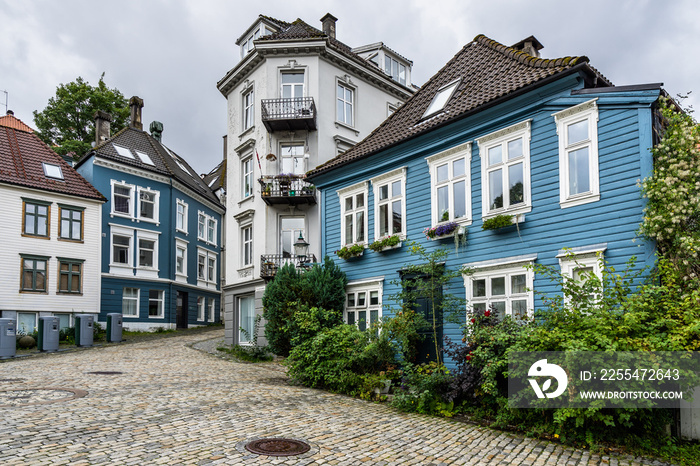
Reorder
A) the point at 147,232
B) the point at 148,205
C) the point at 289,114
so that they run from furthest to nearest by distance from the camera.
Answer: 1. the point at 148,205
2. the point at 147,232
3. the point at 289,114

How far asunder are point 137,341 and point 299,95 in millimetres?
13044

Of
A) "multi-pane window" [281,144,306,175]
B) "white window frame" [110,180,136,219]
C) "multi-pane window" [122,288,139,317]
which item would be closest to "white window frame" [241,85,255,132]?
"multi-pane window" [281,144,306,175]

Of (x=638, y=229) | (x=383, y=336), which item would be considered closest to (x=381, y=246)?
(x=383, y=336)

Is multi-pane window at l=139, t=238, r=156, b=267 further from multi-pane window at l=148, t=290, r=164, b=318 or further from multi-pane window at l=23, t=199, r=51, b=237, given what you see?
multi-pane window at l=23, t=199, r=51, b=237

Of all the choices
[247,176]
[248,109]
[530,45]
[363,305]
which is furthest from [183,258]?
[530,45]

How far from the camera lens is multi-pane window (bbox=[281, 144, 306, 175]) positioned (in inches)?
885

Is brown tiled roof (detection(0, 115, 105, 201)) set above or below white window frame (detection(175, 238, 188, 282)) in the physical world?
above

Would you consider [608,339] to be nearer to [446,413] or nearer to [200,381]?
[446,413]

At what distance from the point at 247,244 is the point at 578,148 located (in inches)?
632

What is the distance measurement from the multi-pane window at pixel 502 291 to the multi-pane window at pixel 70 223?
20620 millimetres

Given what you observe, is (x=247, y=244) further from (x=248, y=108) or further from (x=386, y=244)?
(x=386, y=244)

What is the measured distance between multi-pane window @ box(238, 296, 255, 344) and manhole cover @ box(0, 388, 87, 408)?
11.2 metres

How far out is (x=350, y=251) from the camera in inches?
613

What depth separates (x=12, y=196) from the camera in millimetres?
23484
